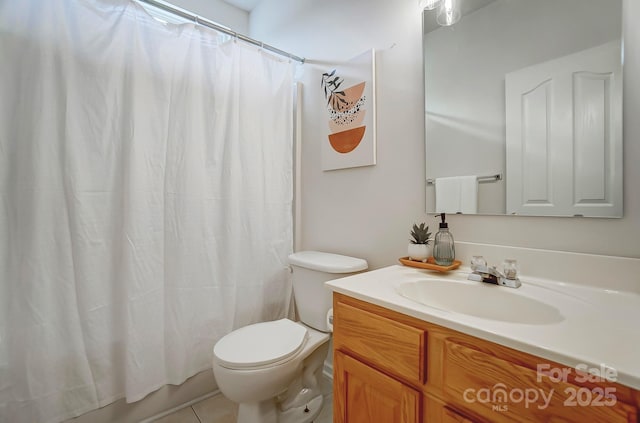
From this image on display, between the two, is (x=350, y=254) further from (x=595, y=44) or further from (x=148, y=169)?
(x=595, y=44)

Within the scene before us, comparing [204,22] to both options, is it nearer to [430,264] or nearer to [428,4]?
[428,4]

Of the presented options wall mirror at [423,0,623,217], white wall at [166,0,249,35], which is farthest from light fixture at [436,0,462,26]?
white wall at [166,0,249,35]

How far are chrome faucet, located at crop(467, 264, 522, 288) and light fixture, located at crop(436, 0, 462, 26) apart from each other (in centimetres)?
103

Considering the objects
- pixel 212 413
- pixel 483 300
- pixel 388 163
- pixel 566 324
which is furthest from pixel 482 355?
pixel 212 413

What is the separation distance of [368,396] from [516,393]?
17.2 inches

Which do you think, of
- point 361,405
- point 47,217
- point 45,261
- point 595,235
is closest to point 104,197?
point 47,217

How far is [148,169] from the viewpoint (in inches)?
54.0

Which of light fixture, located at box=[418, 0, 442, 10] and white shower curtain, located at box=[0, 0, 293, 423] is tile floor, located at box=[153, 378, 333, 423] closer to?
white shower curtain, located at box=[0, 0, 293, 423]

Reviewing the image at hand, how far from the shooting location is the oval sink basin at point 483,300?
836 mm

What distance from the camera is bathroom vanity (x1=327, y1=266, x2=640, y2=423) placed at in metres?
0.52

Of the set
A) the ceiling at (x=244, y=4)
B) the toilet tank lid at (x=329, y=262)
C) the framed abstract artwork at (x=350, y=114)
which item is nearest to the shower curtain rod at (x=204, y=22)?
the framed abstract artwork at (x=350, y=114)

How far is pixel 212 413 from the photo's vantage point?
1535 millimetres

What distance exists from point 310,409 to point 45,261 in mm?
1367

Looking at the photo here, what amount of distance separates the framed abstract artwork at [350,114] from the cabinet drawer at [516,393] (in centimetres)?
104
